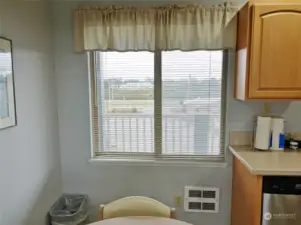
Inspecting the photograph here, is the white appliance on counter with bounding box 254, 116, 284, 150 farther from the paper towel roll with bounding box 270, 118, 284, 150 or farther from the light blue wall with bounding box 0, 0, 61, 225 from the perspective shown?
the light blue wall with bounding box 0, 0, 61, 225

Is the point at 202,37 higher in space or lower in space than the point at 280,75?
higher

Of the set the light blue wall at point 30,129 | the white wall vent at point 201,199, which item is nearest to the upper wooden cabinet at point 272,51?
the white wall vent at point 201,199

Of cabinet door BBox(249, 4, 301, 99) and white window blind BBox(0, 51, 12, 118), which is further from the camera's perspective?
cabinet door BBox(249, 4, 301, 99)

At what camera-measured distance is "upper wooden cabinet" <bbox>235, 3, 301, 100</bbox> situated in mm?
2193

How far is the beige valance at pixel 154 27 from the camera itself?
8.12ft

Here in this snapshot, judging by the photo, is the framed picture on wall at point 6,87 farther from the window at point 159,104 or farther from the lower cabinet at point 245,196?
the lower cabinet at point 245,196

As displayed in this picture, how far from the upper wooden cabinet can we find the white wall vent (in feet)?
3.38

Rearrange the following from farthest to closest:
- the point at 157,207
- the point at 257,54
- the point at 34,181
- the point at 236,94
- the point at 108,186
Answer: the point at 108,186, the point at 236,94, the point at 34,181, the point at 257,54, the point at 157,207

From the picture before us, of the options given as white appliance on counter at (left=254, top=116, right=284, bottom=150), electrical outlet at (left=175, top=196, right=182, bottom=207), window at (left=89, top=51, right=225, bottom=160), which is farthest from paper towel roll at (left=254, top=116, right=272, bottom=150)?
electrical outlet at (left=175, top=196, right=182, bottom=207)

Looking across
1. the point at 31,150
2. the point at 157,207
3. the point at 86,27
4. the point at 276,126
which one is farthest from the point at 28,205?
the point at 276,126

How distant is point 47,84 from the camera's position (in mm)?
2621

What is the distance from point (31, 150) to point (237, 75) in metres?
1.89

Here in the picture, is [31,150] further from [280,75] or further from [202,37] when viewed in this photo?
[280,75]

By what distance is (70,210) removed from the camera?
279 centimetres
